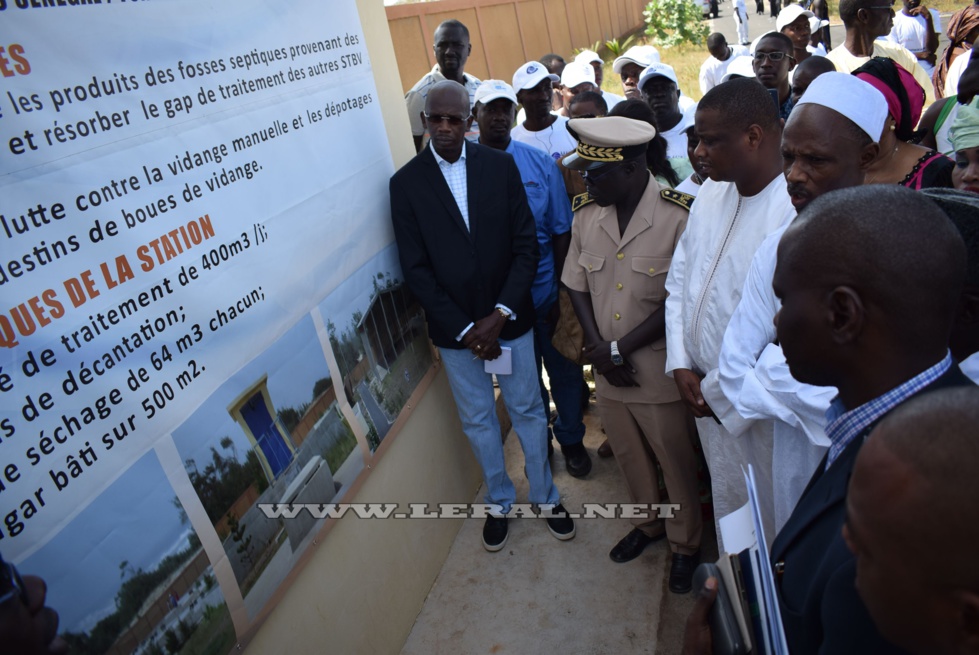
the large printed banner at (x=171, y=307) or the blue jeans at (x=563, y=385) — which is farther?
the blue jeans at (x=563, y=385)

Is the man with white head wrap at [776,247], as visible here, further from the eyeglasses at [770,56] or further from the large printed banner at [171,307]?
the eyeglasses at [770,56]

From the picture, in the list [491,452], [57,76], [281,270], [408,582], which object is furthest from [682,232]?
[57,76]

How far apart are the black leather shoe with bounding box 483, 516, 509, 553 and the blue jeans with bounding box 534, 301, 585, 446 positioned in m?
0.67

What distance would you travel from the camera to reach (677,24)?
21.5m

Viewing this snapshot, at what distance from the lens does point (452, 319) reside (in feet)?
10.6

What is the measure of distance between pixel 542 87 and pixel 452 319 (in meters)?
2.21

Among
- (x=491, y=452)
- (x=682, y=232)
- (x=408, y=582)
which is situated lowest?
(x=408, y=582)

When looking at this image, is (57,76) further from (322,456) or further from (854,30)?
(854,30)

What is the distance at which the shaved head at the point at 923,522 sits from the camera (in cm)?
87

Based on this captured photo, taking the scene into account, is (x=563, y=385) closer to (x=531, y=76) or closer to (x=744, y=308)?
(x=744, y=308)

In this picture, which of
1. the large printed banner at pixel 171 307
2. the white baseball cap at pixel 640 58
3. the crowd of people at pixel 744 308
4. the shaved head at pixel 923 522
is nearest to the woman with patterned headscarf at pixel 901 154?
the crowd of people at pixel 744 308

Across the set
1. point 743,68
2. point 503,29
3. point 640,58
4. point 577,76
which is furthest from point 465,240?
point 503,29

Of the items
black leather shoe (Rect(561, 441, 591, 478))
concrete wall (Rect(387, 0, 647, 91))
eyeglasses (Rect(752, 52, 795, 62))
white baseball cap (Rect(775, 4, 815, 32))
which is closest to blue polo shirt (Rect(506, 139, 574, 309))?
black leather shoe (Rect(561, 441, 591, 478))

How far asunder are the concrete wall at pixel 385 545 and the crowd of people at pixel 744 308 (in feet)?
0.74
